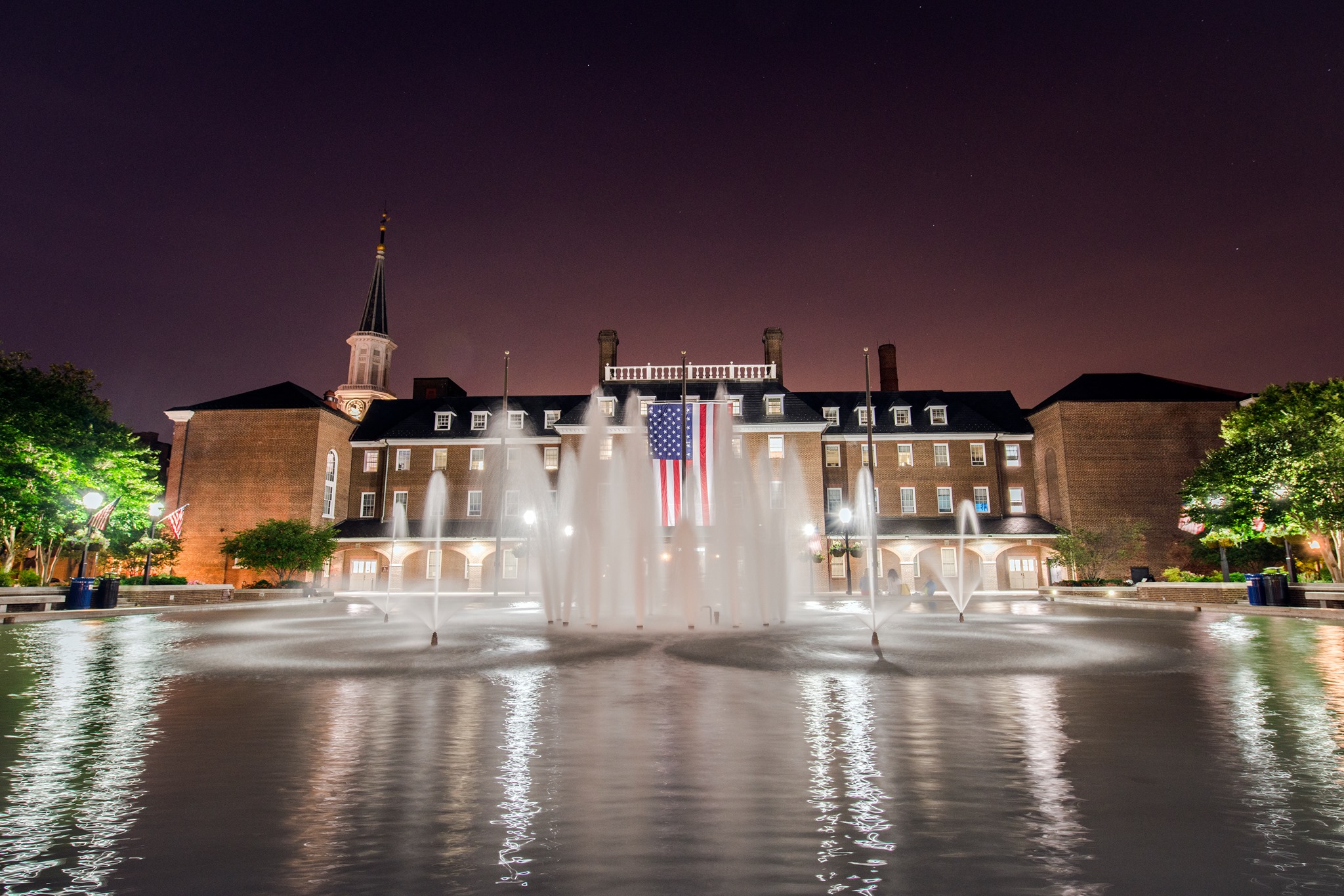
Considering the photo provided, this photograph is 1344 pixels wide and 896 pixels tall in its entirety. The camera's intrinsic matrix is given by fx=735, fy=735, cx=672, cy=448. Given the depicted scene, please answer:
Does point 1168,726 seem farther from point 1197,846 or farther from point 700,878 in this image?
point 700,878

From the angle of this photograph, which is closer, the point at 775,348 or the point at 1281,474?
the point at 1281,474

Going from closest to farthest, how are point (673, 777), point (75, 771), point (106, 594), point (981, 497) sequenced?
point (673, 777) < point (75, 771) < point (106, 594) < point (981, 497)

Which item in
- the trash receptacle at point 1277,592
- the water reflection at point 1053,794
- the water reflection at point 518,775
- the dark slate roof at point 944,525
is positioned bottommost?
the water reflection at point 1053,794

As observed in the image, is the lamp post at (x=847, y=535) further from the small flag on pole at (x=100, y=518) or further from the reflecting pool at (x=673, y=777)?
the small flag on pole at (x=100, y=518)

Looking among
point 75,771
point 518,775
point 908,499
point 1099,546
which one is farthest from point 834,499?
point 75,771

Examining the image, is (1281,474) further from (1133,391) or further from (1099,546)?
(1133,391)

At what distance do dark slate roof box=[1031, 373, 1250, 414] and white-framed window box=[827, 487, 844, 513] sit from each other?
48.8 ft

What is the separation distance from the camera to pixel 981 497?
49562 mm

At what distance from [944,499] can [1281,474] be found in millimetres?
19815

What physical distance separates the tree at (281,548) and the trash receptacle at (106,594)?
13.6 meters

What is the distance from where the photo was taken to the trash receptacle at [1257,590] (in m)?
26.4

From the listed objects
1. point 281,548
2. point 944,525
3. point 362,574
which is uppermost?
point 944,525

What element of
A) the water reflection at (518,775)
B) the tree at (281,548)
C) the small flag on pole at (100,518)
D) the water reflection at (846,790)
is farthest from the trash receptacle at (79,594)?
the water reflection at (846,790)

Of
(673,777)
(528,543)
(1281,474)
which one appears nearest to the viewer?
(673,777)
